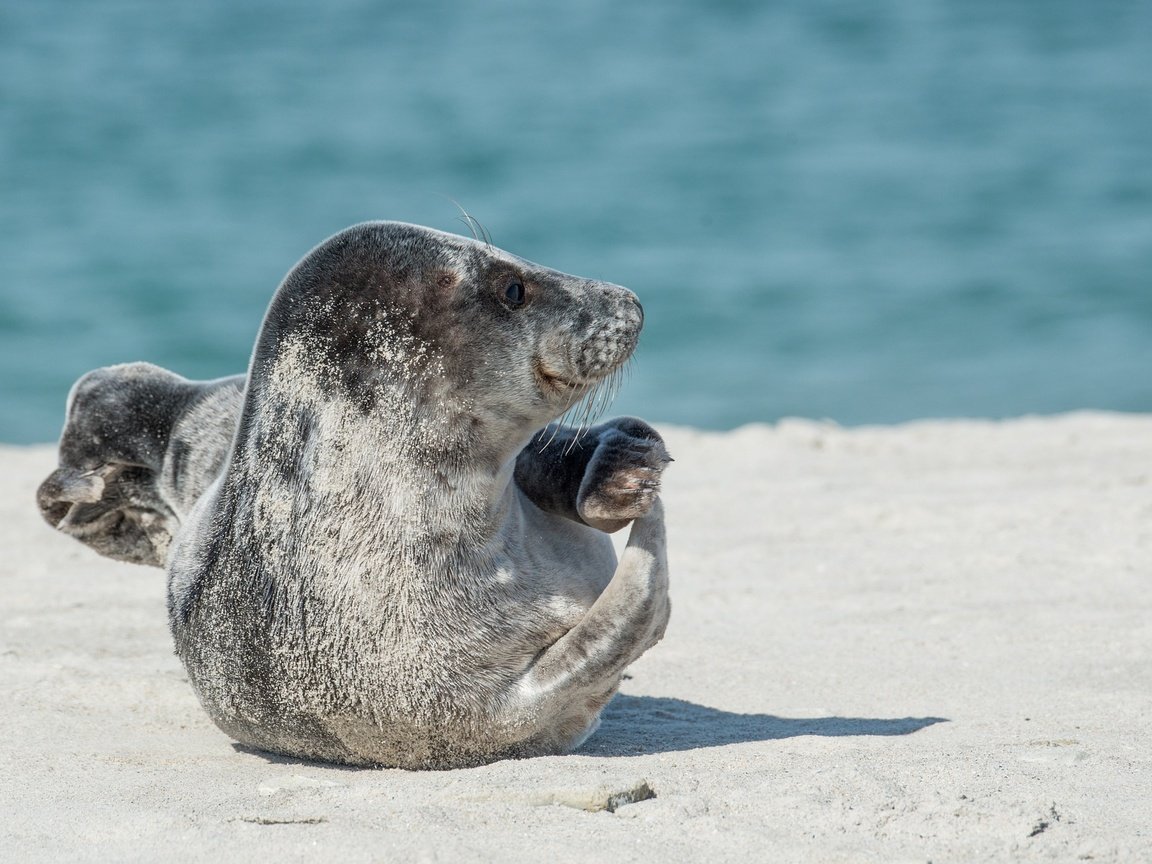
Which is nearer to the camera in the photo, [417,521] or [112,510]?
[417,521]

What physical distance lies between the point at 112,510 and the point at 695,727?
7.43 ft

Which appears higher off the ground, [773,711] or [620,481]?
[620,481]

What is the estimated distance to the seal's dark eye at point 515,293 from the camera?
12.6ft

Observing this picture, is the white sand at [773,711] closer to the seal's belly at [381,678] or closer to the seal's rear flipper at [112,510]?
the seal's belly at [381,678]

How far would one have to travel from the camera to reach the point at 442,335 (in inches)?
149

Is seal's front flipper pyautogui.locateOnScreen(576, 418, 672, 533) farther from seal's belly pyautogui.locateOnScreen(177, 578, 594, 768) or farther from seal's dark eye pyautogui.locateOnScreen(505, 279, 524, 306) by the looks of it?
seal's dark eye pyautogui.locateOnScreen(505, 279, 524, 306)

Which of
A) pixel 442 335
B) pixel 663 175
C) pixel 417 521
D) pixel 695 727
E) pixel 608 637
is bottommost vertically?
pixel 695 727

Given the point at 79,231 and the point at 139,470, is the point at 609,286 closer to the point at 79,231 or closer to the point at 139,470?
the point at 139,470

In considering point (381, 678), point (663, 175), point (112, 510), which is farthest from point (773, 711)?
point (663, 175)

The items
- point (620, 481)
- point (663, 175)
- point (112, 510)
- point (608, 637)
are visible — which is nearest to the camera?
point (608, 637)

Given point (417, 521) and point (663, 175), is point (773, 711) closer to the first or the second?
point (417, 521)

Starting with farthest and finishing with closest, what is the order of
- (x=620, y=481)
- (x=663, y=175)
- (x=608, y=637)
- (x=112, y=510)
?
A: (x=663, y=175) < (x=112, y=510) < (x=620, y=481) < (x=608, y=637)

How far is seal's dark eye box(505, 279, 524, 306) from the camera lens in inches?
151

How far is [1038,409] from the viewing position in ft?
45.8
